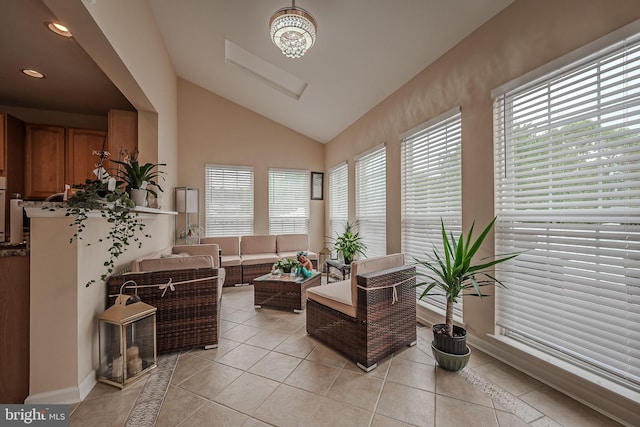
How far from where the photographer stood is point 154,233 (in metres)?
3.49

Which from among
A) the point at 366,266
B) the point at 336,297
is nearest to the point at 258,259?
the point at 336,297

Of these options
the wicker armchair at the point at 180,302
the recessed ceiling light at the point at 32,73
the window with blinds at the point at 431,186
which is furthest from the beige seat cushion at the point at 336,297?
the recessed ceiling light at the point at 32,73

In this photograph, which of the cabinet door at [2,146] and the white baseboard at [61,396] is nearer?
the white baseboard at [61,396]

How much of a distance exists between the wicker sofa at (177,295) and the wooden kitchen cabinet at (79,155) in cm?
283

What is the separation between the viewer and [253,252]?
5.19 metres

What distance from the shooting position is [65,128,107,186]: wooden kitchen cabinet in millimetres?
4020

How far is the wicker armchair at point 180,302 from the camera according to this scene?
219 cm

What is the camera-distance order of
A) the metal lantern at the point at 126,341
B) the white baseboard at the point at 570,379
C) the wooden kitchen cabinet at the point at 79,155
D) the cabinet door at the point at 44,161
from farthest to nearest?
1. the wooden kitchen cabinet at the point at 79,155
2. the cabinet door at the point at 44,161
3. the metal lantern at the point at 126,341
4. the white baseboard at the point at 570,379

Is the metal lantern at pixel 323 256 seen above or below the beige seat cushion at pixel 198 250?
below

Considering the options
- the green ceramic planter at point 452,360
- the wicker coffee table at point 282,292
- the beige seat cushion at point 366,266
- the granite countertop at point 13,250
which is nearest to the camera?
the granite countertop at point 13,250

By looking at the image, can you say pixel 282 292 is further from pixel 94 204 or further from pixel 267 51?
pixel 267 51

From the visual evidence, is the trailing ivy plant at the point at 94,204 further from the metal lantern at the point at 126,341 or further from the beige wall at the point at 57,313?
the metal lantern at the point at 126,341

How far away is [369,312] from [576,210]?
5.18ft

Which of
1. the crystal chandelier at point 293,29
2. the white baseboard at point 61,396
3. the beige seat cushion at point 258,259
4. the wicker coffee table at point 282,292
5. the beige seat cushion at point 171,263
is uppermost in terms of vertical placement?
the crystal chandelier at point 293,29
